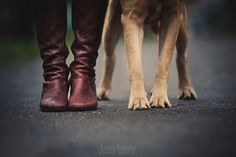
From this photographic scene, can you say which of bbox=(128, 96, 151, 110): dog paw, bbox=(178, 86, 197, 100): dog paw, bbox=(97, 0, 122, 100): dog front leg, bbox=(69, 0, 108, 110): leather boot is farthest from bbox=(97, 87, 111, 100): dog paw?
bbox=(128, 96, 151, 110): dog paw

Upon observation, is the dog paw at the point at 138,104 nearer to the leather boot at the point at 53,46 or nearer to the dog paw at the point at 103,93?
the leather boot at the point at 53,46

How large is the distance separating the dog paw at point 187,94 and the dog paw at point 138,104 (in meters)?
0.86

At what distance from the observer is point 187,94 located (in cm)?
495

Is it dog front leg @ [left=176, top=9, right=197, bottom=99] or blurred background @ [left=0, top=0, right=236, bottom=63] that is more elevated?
blurred background @ [left=0, top=0, right=236, bottom=63]

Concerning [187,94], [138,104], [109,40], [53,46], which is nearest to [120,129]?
[138,104]

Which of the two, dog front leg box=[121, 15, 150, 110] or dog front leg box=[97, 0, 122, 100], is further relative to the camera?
dog front leg box=[97, 0, 122, 100]

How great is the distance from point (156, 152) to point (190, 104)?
1677 mm

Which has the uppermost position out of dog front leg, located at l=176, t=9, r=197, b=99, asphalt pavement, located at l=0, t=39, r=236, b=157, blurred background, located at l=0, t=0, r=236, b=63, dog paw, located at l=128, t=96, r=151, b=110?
blurred background, located at l=0, t=0, r=236, b=63

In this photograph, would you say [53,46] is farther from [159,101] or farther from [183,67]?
[183,67]

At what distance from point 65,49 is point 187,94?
3.77 feet

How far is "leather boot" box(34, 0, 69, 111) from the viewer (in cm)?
411

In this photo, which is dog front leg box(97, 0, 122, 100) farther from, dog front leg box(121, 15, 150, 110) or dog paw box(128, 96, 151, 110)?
dog paw box(128, 96, 151, 110)

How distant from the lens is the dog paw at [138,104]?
4.10 m

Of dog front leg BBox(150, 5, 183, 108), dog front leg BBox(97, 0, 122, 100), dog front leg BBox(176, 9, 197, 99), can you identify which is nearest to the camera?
dog front leg BBox(150, 5, 183, 108)
